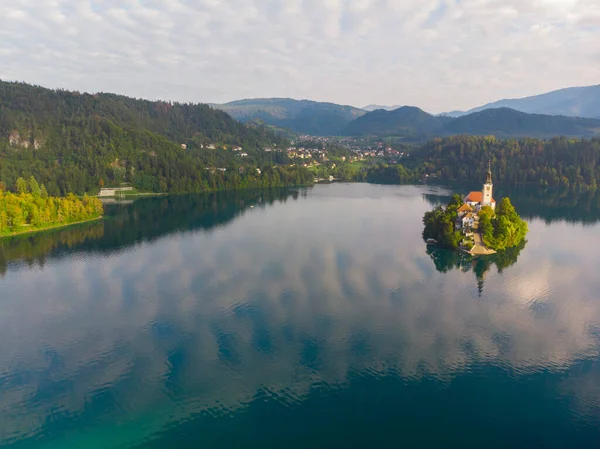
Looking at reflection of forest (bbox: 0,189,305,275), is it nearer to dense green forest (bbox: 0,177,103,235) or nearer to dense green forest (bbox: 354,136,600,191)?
dense green forest (bbox: 0,177,103,235)

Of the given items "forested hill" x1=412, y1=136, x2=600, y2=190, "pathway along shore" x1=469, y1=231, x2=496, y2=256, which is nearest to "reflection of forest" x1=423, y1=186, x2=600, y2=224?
"forested hill" x1=412, y1=136, x2=600, y2=190

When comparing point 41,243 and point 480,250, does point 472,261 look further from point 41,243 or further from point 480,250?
point 41,243

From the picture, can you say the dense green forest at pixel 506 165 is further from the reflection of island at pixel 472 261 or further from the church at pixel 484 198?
the reflection of island at pixel 472 261

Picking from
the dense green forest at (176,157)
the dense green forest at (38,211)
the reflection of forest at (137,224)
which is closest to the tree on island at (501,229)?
the reflection of forest at (137,224)

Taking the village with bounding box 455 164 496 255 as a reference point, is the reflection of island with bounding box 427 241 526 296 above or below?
below

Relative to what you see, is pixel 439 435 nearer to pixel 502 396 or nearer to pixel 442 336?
pixel 502 396

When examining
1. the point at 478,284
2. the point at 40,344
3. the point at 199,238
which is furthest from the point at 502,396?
the point at 199,238
